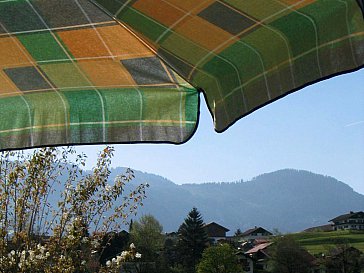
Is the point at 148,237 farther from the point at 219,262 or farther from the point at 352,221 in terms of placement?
the point at 352,221

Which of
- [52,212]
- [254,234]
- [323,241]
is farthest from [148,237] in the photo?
[254,234]

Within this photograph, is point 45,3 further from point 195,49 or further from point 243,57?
point 243,57

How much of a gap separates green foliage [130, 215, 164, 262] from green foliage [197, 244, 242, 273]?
3508 millimetres

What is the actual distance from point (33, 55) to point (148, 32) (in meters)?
0.53

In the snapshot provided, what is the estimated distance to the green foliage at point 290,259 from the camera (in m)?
41.6

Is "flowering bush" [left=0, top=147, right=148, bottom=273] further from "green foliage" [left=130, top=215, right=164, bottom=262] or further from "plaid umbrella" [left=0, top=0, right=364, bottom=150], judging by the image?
"green foliage" [left=130, top=215, right=164, bottom=262]

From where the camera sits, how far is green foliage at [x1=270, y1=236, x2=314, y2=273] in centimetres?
4156

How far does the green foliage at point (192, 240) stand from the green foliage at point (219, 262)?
20.3 ft

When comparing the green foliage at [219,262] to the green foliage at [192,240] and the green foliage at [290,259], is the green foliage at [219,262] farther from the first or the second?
the green foliage at [290,259]

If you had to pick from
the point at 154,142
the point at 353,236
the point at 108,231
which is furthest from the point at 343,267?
the point at 154,142

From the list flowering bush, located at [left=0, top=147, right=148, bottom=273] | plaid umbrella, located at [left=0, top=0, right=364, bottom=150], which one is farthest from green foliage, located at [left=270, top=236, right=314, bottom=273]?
plaid umbrella, located at [left=0, top=0, right=364, bottom=150]

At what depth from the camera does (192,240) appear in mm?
43188

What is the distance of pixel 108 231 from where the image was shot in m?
5.45

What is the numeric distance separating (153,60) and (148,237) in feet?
125
